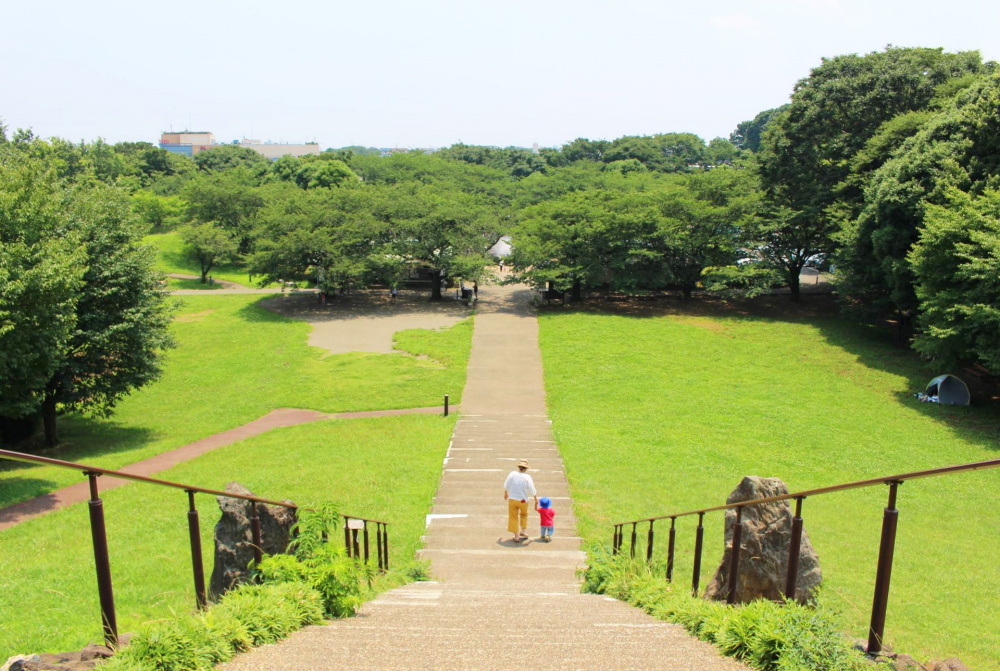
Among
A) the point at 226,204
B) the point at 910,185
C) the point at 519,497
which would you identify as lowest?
the point at 519,497

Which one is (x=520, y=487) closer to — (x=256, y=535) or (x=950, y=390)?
(x=256, y=535)

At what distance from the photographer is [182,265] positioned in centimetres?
4688

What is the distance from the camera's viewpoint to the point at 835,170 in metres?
31.0

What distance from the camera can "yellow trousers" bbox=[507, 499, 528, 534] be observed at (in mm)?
10484

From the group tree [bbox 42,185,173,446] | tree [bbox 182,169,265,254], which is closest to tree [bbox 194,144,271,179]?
tree [bbox 182,169,265,254]

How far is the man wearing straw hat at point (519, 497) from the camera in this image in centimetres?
1027

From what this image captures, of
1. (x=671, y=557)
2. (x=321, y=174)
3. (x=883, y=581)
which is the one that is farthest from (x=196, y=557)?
(x=321, y=174)

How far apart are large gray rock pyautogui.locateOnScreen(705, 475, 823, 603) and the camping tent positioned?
18.0m

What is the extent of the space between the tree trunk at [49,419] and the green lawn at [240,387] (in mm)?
372

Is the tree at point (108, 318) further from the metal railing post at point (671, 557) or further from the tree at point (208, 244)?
the tree at point (208, 244)

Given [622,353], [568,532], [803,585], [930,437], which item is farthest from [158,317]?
[930,437]

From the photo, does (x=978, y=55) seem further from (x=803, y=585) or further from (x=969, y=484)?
(x=803, y=585)

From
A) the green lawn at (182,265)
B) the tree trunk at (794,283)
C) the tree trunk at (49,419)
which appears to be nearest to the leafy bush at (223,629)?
the tree trunk at (49,419)

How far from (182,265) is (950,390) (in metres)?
44.9
